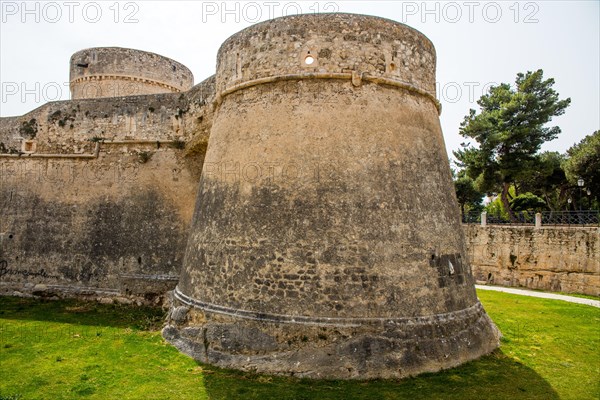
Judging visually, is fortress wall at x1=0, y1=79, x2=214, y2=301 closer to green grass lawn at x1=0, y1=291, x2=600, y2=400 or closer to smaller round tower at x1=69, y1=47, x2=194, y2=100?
green grass lawn at x1=0, y1=291, x2=600, y2=400

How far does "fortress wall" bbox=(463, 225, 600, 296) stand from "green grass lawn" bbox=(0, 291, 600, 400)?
7.89 metres

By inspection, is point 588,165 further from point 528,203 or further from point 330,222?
point 330,222

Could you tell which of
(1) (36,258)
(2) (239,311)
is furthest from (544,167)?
(1) (36,258)

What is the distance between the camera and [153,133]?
13.7m

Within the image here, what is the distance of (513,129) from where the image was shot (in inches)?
1081

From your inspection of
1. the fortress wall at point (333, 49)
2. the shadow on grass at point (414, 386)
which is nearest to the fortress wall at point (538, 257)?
the shadow on grass at point (414, 386)

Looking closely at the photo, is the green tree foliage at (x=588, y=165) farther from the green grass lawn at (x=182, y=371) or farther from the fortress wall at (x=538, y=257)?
the green grass lawn at (x=182, y=371)

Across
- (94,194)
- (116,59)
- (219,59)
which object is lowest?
(94,194)

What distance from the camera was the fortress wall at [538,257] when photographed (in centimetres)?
1839

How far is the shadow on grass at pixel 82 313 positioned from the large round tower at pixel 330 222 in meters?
1.91

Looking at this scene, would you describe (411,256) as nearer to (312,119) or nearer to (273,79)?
(312,119)

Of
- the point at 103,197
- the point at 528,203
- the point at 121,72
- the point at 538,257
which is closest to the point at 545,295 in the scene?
the point at 538,257

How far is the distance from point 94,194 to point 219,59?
6530mm

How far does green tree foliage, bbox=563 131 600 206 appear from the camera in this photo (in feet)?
91.1
